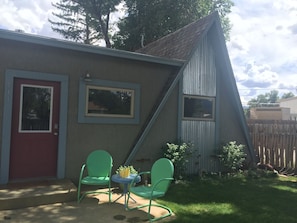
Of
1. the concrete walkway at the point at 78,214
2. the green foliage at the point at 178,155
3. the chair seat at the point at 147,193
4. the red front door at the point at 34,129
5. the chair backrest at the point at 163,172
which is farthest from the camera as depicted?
the green foliage at the point at 178,155

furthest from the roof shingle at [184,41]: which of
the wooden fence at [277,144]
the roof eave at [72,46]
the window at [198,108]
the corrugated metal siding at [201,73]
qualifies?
the wooden fence at [277,144]

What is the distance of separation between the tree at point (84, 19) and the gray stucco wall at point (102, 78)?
53.5ft

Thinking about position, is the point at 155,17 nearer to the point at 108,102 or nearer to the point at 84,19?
the point at 84,19

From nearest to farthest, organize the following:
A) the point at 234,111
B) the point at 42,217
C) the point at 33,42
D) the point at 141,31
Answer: the point at 42,217 → the point at 33,42 → the point at 234,111 → the point at 141,31

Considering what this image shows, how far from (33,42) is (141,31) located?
1446cm

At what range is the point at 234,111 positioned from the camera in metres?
8.84

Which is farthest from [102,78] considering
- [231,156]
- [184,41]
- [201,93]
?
[231,156]

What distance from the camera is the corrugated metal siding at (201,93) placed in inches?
309

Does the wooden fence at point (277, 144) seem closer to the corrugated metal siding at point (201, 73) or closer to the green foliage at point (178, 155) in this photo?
the corrugated metal siding at point (201, 73)

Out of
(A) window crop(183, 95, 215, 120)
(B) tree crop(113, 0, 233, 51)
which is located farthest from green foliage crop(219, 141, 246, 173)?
(B) tree crop(113, 0, 233, 51)

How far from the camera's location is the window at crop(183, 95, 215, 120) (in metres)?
7.90

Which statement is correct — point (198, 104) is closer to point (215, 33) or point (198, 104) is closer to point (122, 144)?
point (215, 33)

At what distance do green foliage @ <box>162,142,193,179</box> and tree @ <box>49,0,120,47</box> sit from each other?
17.1 metres

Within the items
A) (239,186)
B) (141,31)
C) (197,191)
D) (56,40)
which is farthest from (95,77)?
(141,31)
